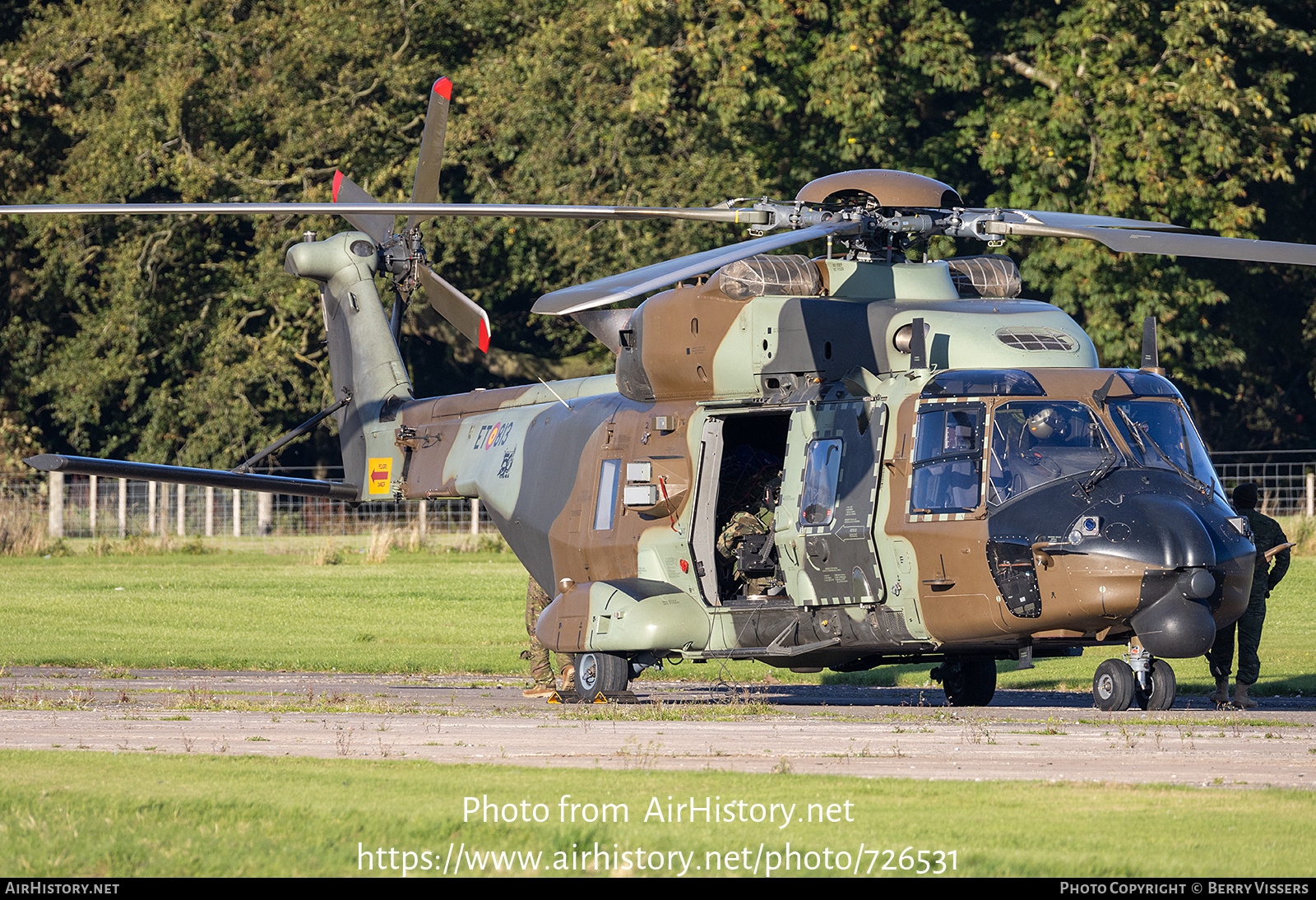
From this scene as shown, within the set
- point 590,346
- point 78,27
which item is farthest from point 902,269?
point 78,27

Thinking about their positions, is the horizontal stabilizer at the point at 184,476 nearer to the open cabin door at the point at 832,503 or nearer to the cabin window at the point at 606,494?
the cabin window at the point at 606,494

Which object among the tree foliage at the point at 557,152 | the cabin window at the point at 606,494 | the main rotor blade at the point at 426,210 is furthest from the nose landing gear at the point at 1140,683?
the tree foliage at the point at 557,152

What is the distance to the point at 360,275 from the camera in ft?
71.4

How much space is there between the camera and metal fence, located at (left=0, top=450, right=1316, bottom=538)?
42625 mm

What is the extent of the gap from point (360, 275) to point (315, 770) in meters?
12.5

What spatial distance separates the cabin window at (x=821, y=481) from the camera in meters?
15.0

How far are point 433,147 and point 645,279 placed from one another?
7142mm

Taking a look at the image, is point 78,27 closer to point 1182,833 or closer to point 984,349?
point 984,349

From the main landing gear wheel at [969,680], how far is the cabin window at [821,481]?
8.30 ft

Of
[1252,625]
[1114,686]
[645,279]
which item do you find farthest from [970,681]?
[645,279]

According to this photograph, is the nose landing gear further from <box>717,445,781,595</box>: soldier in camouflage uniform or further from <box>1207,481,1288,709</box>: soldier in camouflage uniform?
<box>717,445,781,595</box>: soldier in camouflage uniform

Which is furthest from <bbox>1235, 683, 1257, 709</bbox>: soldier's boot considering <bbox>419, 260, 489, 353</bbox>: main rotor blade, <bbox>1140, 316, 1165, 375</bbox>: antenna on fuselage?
<bbox>419, 260, 489, 353</bbox>: main rotor blade

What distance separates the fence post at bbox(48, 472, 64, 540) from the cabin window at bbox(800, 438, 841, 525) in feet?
101

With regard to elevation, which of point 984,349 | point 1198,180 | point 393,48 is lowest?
point 984,349
